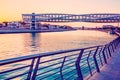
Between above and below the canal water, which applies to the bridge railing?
above

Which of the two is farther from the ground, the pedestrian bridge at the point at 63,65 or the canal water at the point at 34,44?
the pedestrian bridge at the point at 63,65

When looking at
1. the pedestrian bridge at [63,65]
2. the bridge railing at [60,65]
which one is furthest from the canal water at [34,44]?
the pedestrian bridge at [63,65]

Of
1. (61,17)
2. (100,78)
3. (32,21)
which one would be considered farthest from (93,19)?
(100,78)

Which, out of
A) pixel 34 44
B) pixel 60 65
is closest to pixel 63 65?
pixel 60 65

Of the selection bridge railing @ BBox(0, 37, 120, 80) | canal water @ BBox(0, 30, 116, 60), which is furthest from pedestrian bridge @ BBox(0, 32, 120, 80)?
canal water @ BBox(0, 30, 116, 60)

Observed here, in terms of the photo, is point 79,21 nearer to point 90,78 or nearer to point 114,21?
point 114,21

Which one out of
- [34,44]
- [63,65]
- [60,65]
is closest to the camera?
[63,65]

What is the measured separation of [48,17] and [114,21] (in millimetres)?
36284

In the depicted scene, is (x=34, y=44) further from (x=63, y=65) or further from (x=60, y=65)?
(x=63, y=65)

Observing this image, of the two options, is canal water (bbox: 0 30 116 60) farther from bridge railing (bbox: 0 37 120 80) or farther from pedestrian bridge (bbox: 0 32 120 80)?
pedestrian bridge (bbox: 0 32 120 80)

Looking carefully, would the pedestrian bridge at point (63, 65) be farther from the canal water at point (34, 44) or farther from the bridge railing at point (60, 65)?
the canal water at point (34, 44)

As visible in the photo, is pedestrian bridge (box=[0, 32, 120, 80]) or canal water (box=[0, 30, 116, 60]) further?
canal water (box=[0, 30, 116, 60])

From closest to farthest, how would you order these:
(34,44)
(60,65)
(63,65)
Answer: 1. (63,65)
2. (60,65)
3. (34,44)

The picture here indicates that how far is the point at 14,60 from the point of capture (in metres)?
2.87
